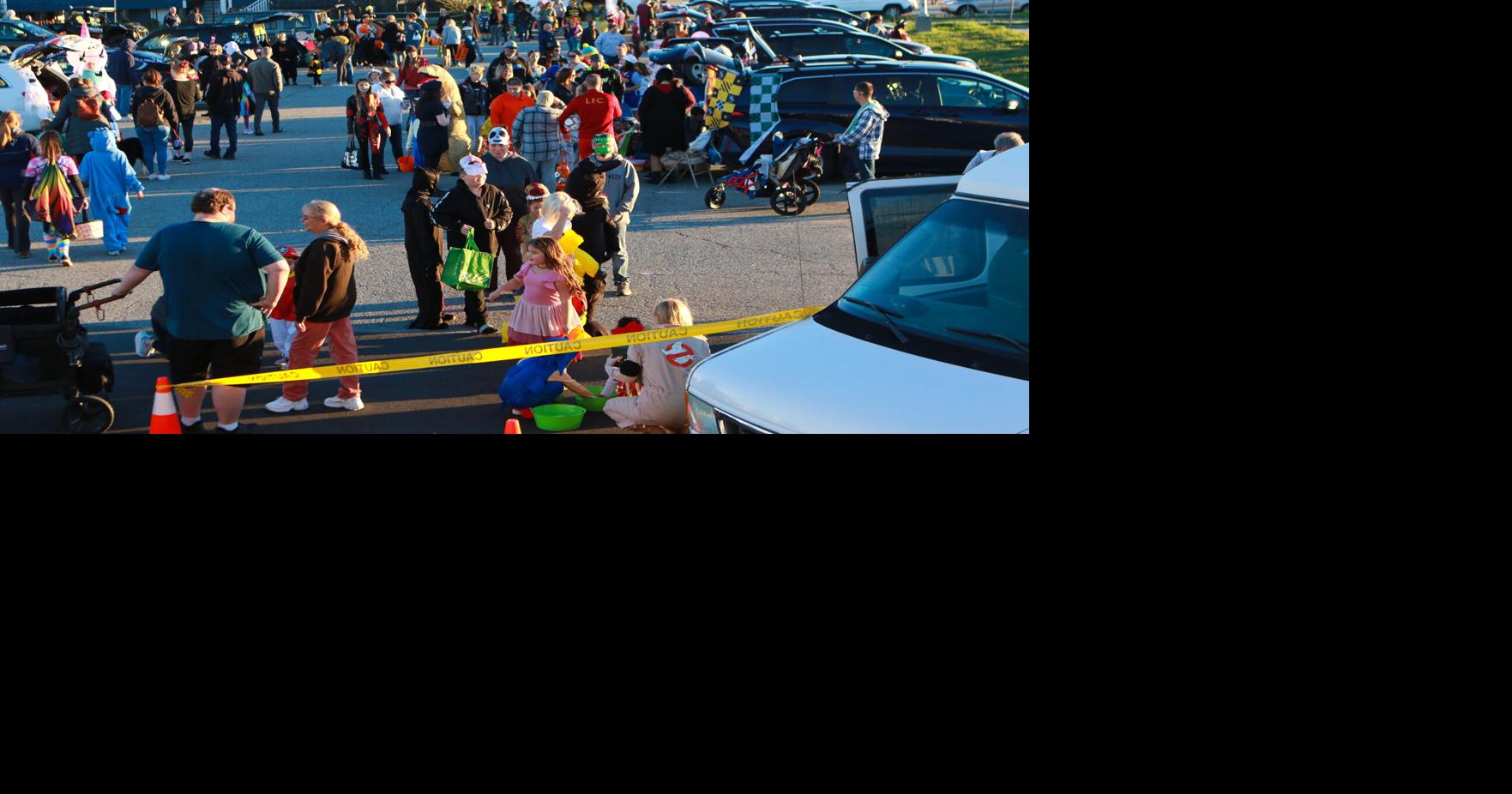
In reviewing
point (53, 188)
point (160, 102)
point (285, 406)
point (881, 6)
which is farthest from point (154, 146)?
point (881, 6)

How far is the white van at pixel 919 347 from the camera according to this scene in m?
4.78

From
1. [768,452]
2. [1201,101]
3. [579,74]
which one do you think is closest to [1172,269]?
[1201,101]

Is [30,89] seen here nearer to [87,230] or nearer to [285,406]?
[87,230]

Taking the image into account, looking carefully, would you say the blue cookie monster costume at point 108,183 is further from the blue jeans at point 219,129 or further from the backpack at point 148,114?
the blue jeans at point 219,129

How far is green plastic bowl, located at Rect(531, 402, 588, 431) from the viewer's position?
7801 millimetres

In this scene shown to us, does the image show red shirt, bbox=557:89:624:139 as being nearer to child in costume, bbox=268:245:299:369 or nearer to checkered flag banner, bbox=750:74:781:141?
checkered flag banner, bbox=750:74:781:141

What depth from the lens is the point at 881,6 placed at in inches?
1502

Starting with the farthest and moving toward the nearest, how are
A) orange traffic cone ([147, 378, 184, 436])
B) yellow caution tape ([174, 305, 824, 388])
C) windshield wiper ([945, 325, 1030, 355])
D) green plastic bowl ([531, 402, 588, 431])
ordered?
green plastic bowl ([531, 402, 588, 431]) < yellow caution tape ([174, 305, 824, 388]) < orange traffic cone ([147, 378, 184, 436]) < windshield wiper ([945, 325, 1030, 355])

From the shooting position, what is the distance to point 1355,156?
304 centimetres

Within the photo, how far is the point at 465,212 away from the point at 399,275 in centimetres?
238

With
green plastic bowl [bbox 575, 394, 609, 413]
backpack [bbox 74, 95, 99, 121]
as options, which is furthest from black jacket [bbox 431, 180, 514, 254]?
backpack [bbox 74, 95, 99, 121]

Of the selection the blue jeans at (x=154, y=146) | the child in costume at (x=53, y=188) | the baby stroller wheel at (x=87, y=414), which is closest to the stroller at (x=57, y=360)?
the baby stroller wheel at (x=87, y=414)

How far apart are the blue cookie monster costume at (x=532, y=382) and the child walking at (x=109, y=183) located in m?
6.23

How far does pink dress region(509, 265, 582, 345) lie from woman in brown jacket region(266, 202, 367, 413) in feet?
3.23
